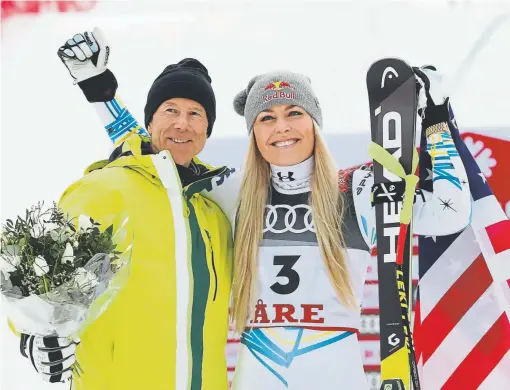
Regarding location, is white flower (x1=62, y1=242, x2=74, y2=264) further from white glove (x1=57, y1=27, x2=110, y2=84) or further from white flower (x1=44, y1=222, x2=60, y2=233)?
white glove (x1=57, y1=27, x2=110, y2=84)

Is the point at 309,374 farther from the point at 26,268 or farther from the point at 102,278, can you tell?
the point at 26,268

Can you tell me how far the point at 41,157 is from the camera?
220 centimetres

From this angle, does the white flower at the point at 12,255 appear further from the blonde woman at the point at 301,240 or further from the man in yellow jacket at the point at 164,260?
the blonde woman at the point at 301,240

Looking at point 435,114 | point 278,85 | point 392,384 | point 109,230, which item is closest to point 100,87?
point 278,85

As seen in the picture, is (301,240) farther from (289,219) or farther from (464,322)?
(464,322)

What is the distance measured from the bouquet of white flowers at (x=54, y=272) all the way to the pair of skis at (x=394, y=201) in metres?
0.76

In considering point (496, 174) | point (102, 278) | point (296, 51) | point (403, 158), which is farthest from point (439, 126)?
point (102, 278)

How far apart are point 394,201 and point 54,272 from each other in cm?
92

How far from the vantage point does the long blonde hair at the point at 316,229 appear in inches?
66.8

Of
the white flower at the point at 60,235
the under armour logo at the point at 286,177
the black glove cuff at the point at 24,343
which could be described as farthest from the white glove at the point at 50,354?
the under armour logo at the point at 286,177

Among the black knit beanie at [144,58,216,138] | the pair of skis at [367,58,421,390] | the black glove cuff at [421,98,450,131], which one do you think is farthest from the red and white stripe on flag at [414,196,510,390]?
the black knit beanie at [144,58,216,138]

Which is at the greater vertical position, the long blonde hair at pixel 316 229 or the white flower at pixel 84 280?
the long blonde hair at pixel 316 229

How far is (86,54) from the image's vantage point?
1961 millimetres

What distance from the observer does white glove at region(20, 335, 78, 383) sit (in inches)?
54.3
